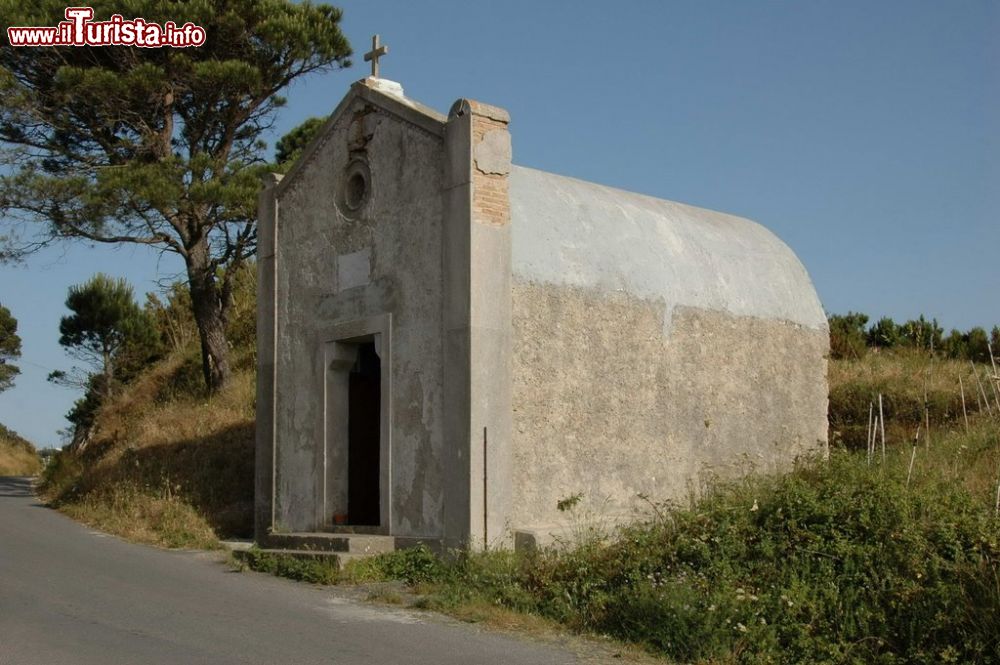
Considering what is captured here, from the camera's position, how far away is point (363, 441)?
13.3 m

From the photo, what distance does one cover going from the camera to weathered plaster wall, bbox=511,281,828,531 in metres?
11.5

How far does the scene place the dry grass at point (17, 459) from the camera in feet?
125

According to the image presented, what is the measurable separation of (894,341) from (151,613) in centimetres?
1820

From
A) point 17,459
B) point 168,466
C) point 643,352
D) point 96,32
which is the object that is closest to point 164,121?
point 96,32

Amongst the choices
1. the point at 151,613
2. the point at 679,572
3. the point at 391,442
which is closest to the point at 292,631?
the point at 151,613

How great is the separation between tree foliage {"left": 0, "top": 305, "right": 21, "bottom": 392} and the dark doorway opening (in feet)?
121

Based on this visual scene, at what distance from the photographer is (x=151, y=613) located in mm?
8891

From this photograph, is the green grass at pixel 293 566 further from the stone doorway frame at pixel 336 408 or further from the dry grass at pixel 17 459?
the dry grass at pixel 17 459

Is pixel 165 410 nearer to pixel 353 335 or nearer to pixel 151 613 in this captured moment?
pixel 353 335

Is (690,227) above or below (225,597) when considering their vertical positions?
above

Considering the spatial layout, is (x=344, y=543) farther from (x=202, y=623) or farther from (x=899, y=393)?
(x=899, y=393)

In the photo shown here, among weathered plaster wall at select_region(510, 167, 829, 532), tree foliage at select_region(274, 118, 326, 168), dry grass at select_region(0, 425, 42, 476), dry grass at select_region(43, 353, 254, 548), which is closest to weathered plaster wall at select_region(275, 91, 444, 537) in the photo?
weathered plaster wall at select_region(510, 167, 829, 532)

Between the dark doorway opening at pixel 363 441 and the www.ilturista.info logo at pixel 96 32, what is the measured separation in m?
10.6

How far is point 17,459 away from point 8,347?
797 cm
